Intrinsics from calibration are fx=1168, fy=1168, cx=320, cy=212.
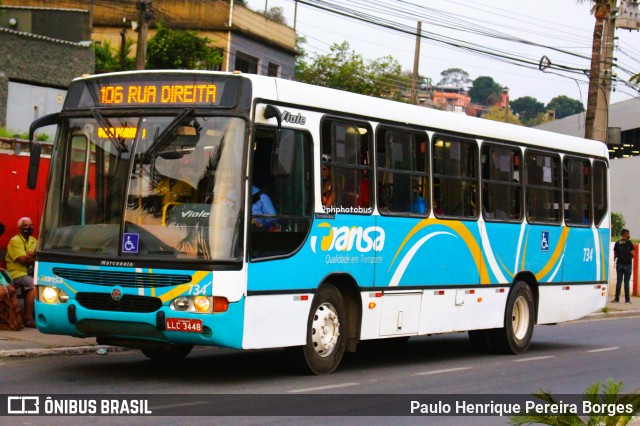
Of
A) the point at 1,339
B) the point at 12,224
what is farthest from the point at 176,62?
the point at 1,339

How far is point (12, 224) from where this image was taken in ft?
55.7

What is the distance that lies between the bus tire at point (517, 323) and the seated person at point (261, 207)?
5740 millimetres

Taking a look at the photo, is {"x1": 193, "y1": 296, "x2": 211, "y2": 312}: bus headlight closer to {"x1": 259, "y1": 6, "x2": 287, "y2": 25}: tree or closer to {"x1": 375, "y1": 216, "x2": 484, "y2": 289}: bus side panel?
{"x1": 375, "y1": 216, "x2": 484, "y2": 289}: bus side panel

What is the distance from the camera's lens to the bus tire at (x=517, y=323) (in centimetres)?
1664

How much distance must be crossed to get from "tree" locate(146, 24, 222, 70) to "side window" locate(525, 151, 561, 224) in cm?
2712

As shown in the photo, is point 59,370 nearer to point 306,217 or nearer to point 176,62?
point 306,217

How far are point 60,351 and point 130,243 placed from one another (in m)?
2.85

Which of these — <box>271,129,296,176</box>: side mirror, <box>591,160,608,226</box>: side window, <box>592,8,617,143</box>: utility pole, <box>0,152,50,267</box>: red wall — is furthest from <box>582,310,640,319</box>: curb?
<box>271,129,296,176</box>: side mirror

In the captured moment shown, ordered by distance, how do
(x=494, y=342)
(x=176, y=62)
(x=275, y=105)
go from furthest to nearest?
(x=176, y=62)
(x=494, y=342)
(x=275, y=105)

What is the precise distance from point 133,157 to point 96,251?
3.33ft

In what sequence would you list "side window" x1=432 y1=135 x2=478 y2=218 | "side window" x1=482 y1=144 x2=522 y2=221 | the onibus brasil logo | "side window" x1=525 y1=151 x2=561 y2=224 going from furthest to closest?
"side window" x1=525 y1=151 x2=561 y2=224 → "side window" x1=482 y1=144 x2=522 y2=221 → "side window" x1=432 y1=135 x2=478 y2=218 → the onibus brasil logo

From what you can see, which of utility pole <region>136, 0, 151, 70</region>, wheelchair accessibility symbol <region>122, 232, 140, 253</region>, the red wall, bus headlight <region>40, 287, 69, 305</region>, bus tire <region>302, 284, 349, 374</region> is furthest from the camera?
utility pole <region>136, 0, 151, 70</region>

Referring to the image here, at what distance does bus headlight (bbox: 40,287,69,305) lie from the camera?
11899mm

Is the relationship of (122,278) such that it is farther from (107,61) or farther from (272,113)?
(107,61)
